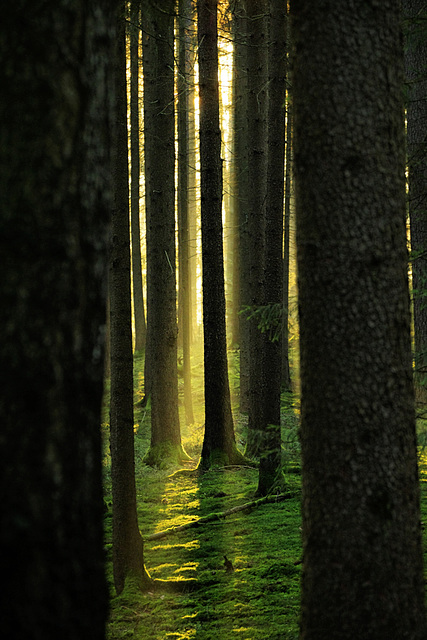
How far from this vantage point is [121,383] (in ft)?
18.6

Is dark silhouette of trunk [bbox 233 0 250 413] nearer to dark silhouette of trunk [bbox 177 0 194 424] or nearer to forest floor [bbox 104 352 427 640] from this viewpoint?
dark silhouette of trunk [bbox 177 0 194 424]

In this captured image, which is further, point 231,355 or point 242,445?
point 231,355

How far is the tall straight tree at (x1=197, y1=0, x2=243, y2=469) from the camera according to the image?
975 centimetres

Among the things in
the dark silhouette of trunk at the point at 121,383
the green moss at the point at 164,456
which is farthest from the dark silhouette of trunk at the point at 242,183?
the dark silhouette of trunk at the point at 121,383

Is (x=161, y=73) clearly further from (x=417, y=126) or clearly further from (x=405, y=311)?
(x=405, y=311)

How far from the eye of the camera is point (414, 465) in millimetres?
3379

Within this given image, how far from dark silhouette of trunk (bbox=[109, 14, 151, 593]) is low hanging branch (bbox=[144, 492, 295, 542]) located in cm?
159

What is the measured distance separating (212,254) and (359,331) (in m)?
6.78

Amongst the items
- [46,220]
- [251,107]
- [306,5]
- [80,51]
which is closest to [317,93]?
[306,5]

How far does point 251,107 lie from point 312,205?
8704 mm

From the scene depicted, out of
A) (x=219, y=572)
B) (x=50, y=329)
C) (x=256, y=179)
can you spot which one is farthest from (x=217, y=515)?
(x=256, y=179)

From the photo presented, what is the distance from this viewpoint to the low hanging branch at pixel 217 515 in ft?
24.0

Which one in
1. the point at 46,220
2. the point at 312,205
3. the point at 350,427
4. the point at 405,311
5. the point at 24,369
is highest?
the point at 312,205

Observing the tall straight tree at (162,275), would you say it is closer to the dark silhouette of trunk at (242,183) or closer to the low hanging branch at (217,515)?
the dark silhouette of trunk at (242,183)
